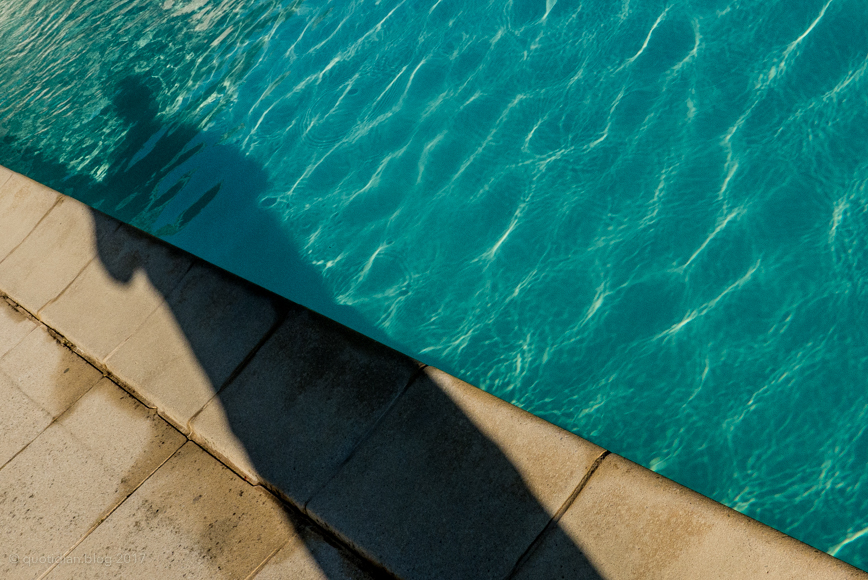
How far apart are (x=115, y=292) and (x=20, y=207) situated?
207cm

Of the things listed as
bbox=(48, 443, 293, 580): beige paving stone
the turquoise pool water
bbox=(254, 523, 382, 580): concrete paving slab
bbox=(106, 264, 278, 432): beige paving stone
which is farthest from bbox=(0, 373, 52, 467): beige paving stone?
bbox=(254, 523, 382, 580): concrete paving slab

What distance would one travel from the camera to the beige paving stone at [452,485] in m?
2.61

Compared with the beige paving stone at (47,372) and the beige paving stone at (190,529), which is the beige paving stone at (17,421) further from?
the beige paving stone at (190,529)

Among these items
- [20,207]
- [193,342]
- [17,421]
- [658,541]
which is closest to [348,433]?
[193,342]

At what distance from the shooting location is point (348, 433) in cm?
312

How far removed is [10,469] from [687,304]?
13.5 ft

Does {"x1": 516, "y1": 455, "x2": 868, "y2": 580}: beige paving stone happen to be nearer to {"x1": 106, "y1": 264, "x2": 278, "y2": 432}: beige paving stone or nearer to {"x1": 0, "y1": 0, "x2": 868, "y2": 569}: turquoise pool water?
{"x1": 0, "y1": 0, "x2": 868, "y2": 569}: turquoise pool water

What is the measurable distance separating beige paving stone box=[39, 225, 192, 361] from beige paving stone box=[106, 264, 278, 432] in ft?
0.44

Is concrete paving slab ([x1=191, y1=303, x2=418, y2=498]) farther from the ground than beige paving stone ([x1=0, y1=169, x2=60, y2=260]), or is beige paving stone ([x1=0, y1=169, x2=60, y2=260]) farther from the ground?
beige paving stone ([x1=0, y1=169, x2=60, y2=260])

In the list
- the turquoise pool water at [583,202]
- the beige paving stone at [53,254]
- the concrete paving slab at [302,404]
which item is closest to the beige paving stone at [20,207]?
the beige paving stone at [53,254]

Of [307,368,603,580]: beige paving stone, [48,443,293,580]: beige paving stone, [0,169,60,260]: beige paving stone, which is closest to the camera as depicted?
[307,368,603,580]: beige paving stone

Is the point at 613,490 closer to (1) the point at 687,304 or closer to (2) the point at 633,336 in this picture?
(2) the point at 633,336

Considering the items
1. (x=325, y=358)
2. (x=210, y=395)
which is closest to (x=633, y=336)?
(x=325, y=358)

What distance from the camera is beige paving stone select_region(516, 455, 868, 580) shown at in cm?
226
